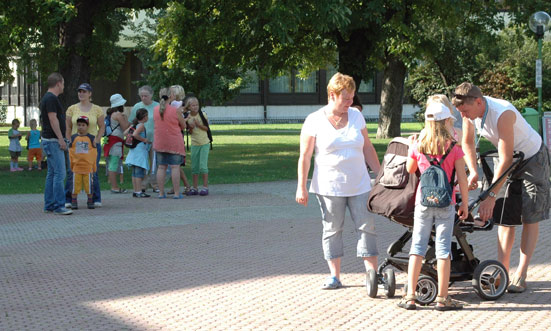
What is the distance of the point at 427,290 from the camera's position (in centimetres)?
652

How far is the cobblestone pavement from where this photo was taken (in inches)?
241

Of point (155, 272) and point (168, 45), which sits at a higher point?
point (168, 45)

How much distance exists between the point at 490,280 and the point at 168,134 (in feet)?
26.3

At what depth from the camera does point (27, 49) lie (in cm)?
3684

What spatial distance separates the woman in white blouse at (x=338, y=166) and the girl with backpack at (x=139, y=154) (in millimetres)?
7515

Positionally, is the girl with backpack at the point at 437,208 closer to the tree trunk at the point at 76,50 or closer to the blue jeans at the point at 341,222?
the blue jeans at the point at 341,222

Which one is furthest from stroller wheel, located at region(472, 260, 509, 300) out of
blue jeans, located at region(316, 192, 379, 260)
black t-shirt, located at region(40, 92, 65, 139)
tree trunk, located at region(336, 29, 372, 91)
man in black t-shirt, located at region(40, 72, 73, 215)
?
tree trunk, located at region(336, 29, 372, 91)

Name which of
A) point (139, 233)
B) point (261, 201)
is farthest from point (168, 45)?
point (139, 233)

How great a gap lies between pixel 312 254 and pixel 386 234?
5.05 ft

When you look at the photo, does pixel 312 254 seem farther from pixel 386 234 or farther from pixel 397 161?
pixel 397 161

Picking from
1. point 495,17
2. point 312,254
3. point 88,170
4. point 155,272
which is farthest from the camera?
point 495,17

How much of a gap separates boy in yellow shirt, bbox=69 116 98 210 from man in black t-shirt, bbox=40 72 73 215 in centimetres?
43

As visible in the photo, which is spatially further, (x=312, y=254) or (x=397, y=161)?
(x=312, y=254)

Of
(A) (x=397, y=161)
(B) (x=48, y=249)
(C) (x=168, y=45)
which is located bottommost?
(B) (x=48, y=249)
